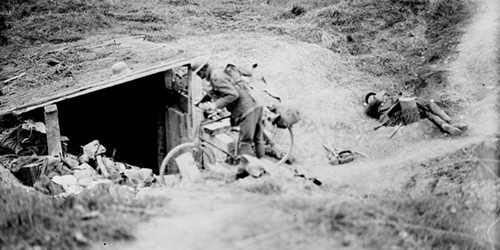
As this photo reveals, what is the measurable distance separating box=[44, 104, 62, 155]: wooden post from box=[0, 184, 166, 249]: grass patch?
4.40 metres

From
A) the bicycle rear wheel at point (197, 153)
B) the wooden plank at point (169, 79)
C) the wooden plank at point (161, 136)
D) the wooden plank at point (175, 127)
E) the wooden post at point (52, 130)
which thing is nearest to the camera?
the bicycle rear wheel at point (197, 153)

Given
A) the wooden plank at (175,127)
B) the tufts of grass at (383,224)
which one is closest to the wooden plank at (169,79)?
the wooden plank at (175,127)

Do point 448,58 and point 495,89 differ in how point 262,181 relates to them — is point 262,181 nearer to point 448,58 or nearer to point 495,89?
point 495,89

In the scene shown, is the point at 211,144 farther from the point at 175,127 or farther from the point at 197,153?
the point at 175,127

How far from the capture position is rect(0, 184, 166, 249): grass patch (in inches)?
203

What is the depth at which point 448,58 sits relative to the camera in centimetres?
1566

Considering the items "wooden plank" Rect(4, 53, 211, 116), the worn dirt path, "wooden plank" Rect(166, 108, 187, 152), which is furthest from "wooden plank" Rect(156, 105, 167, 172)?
the worn dirt path

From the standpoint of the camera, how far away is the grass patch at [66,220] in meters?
5.15

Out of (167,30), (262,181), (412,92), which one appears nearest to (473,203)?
(262,181)

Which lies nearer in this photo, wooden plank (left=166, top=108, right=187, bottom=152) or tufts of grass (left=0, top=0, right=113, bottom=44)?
wooden plank (left=166, top=108, right=187, bottom=152)

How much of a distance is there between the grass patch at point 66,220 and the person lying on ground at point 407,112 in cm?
768

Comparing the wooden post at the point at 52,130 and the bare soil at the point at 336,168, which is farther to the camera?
the wooden post at the point at 52,130

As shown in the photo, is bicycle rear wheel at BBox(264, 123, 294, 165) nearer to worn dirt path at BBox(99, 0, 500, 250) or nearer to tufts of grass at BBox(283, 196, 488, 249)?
worn dirt path at BBox(99, 0, 500, 250)

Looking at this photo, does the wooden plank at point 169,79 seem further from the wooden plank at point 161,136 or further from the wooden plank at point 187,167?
the wooden plank at point 187,167
